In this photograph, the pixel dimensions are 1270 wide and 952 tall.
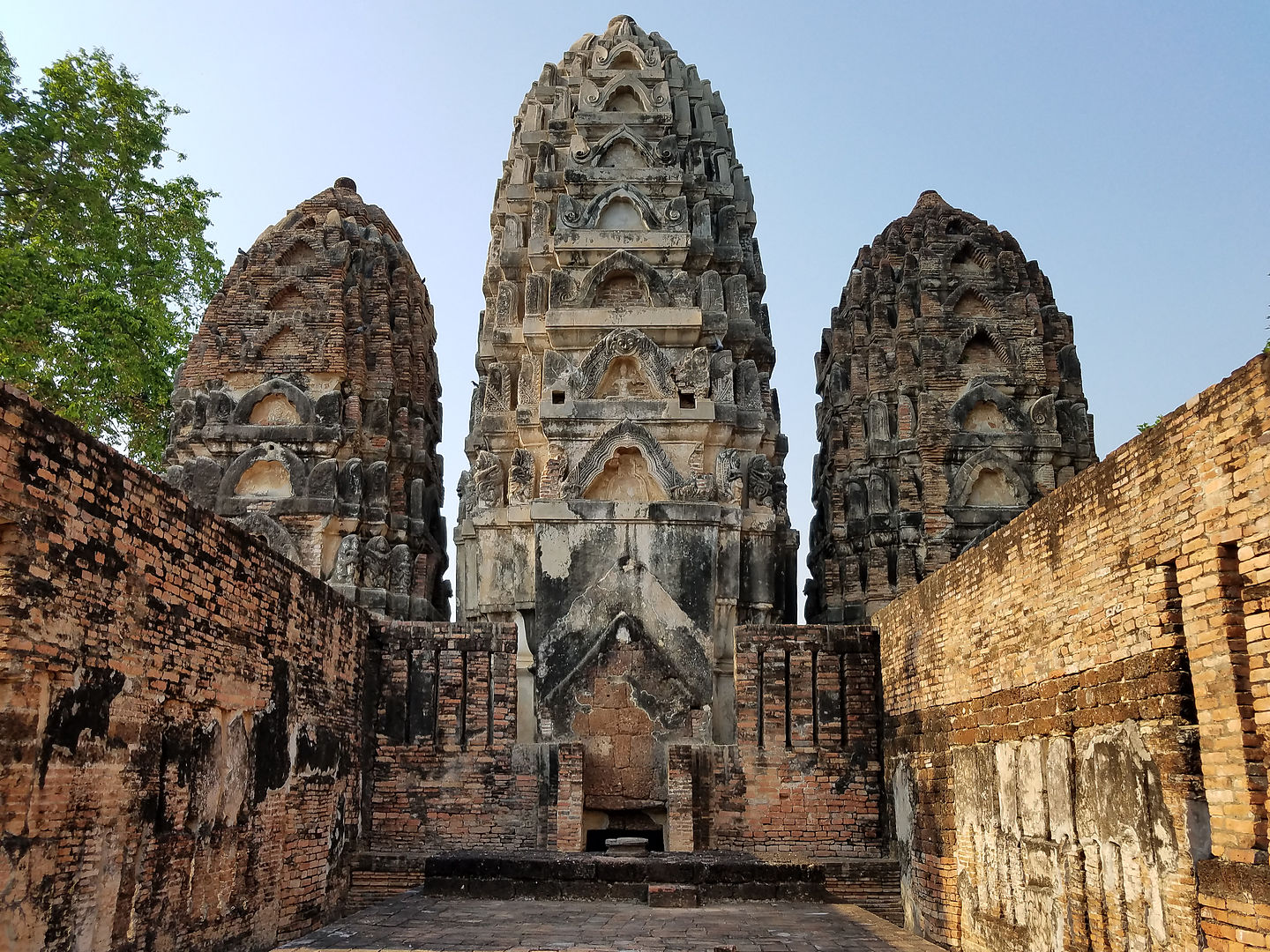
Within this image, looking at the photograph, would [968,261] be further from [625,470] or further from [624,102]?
[625,470]

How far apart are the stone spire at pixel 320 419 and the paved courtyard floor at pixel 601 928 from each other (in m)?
10.6

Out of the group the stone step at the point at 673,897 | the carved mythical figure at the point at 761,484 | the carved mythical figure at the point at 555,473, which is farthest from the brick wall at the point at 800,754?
the carved mythical figure at the point at 555,473

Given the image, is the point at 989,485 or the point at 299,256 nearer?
the point at 989,485

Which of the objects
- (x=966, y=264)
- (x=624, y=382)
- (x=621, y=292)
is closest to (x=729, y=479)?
(x=624, y=382)

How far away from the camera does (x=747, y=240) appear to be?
20.3 m

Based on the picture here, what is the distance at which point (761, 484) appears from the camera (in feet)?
54.2

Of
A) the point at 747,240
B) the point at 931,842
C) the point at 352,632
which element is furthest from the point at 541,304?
the point at 931,842

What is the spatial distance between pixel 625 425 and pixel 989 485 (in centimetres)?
945

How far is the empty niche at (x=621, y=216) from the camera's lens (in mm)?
18125

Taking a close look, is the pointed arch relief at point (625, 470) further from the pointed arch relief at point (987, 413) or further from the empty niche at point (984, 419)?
the empty niche at point (984, 419)

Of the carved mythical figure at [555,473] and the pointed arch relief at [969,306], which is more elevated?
the pointed arch relief at [969,306]

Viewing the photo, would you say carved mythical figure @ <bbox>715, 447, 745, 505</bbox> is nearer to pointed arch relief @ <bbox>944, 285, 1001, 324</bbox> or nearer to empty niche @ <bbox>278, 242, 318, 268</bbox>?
pointed arch relief @ <bbox>944, 285, 1001, 324</bbox>

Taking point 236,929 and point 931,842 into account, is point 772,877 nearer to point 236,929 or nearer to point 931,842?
point 931,842

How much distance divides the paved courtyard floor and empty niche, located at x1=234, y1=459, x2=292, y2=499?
37.1 ft
